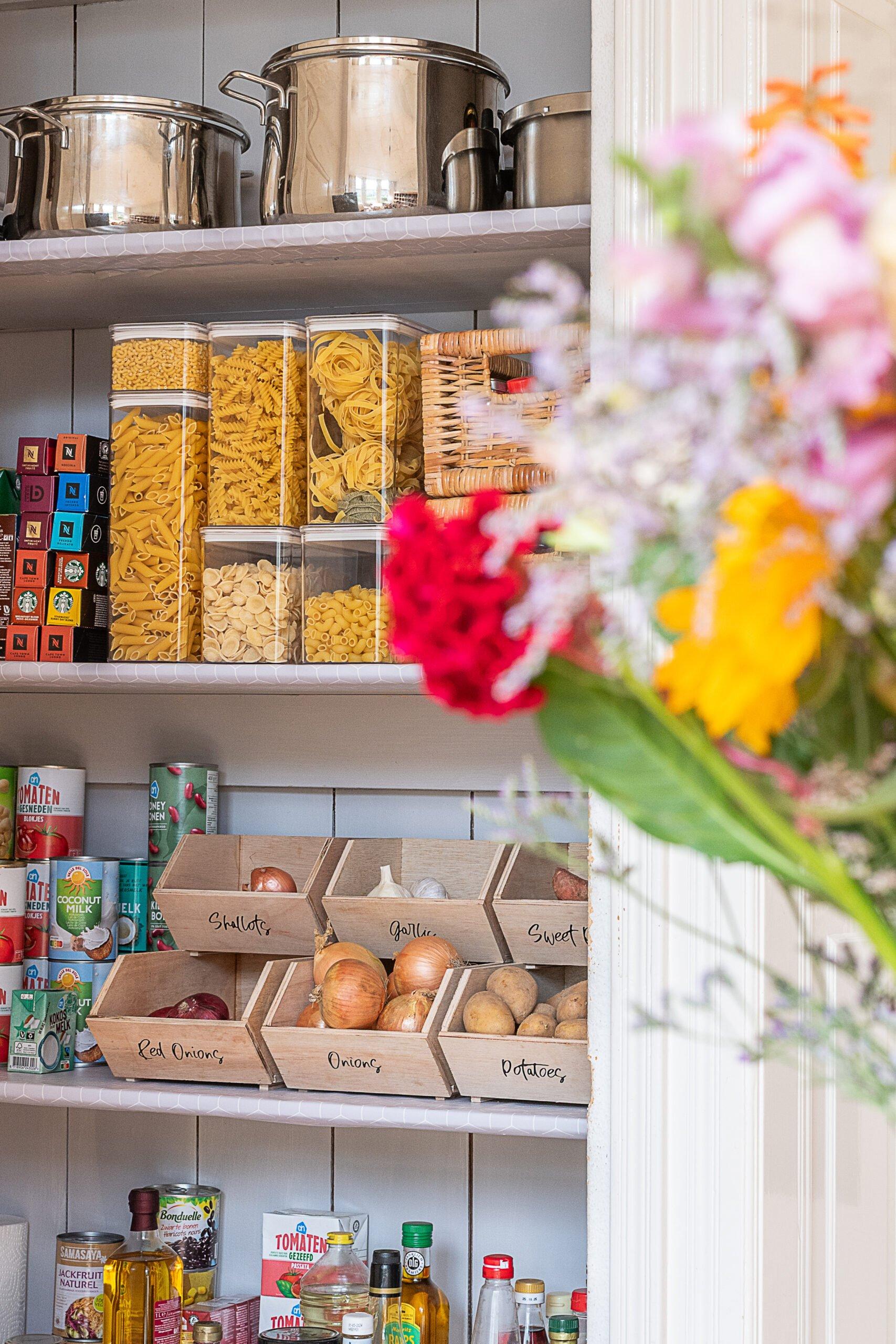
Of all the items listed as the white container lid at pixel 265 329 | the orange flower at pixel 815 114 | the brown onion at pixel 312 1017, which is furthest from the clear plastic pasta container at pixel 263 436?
the orange flower at pixel 815 114

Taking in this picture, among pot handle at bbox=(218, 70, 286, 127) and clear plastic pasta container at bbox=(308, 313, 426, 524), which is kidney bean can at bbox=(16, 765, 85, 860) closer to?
clear plastic pasta container at bbox=(308, 313, 426, 524)

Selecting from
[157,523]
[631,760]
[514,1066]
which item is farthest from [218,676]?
[631,760]

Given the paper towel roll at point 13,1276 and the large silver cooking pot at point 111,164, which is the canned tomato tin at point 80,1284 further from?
the large silver cooking pot at point 111,164

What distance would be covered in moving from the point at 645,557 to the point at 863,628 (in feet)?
0.17

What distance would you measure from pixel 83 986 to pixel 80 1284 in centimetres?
40

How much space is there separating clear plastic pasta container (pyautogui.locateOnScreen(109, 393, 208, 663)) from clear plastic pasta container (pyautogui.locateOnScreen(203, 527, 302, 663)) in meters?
0.03

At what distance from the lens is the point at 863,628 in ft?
1.08

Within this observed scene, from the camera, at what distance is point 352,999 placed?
1.61m

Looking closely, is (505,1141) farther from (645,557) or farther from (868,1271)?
(645,557)

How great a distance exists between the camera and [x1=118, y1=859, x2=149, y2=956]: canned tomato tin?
1841 mm

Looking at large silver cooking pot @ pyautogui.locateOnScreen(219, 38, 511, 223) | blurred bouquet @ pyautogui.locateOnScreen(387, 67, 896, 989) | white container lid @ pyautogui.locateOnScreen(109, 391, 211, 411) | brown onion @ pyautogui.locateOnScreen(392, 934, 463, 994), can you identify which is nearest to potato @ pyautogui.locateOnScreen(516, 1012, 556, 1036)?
brown onion @ pyautogui.locateOnScreen(392, 934, 463, 994)

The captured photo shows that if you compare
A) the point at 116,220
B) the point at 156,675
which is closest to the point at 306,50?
the point at 116,220

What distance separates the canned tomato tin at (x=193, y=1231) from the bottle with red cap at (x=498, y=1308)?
0.40 metres

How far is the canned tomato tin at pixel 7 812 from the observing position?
6.15ft
